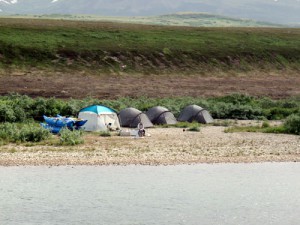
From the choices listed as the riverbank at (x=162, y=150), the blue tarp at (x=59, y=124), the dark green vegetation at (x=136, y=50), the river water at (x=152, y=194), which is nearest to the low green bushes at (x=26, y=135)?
the riverbank at (x=162, y=150)

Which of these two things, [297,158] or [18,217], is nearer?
[18,217]

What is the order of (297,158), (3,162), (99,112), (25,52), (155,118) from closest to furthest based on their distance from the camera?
1. (3,162)
2. (297,158)
3. (99,112)
4. (155,118)
5. (25,52)

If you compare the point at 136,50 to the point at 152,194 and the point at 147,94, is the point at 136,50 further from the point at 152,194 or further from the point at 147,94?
the point at 152,194

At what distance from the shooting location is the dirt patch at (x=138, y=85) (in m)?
73.8

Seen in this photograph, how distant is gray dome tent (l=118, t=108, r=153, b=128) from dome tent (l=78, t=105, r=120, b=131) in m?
1.66

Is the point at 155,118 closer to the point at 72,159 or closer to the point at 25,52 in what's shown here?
the point at 72,159

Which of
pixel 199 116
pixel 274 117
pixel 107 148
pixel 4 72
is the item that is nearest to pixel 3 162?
pixel 107 148

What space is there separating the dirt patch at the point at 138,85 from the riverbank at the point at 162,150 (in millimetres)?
26339

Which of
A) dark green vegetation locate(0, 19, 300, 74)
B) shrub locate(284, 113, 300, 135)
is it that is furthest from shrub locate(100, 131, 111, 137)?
dark green vegetation locate(0, 19, 300, 74)

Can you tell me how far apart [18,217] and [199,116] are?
29215 millimetres

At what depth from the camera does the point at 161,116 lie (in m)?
53.5

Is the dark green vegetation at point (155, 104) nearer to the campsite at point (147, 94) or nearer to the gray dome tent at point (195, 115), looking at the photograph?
the campsite at point (147, 94)

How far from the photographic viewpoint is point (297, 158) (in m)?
40.5

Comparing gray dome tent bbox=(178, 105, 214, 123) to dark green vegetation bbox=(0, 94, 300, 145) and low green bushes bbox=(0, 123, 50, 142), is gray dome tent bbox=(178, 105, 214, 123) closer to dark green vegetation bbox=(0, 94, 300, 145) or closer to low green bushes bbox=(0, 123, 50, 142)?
dark green vegetation bbox=(0, 94, 300, 145)
